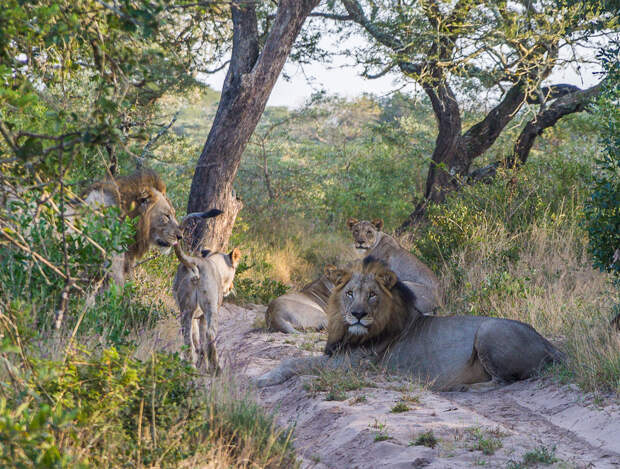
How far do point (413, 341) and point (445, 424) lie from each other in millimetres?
1674

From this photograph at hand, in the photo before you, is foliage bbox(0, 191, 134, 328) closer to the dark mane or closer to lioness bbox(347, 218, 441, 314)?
the dark mane

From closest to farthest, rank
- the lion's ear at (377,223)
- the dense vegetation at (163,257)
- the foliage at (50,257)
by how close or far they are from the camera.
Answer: the dense vegetation at (163,257)
the foliage at (50,257)
the lion's ear at (377,223)

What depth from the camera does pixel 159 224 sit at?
6387mm

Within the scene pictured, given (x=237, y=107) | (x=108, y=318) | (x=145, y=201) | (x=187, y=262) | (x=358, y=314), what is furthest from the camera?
(x=237, y=107)

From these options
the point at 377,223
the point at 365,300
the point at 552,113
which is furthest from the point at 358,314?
the point at 552,113

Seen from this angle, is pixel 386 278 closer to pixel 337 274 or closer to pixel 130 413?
pixel 337 274

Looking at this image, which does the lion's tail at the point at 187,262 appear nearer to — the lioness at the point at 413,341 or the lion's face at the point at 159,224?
the lion's face at the point at 159,224

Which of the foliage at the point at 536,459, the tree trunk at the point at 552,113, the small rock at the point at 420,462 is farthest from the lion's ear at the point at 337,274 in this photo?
the tree trunk at the point at 552,113

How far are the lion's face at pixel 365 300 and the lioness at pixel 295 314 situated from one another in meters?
2.24

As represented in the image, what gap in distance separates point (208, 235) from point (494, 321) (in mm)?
5485

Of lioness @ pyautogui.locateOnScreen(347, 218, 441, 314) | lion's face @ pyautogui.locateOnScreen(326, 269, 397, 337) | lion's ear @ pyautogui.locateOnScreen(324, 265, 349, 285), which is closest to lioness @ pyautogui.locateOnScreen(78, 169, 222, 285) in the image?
lion's ear @ pyautogui.locateOnScreen(324, 265, 349, 285)

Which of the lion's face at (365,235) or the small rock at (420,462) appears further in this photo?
the lion's face at (365,235)

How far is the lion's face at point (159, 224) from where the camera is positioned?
250 inches

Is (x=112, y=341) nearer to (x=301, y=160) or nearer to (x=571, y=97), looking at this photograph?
(x=571, y=97)
